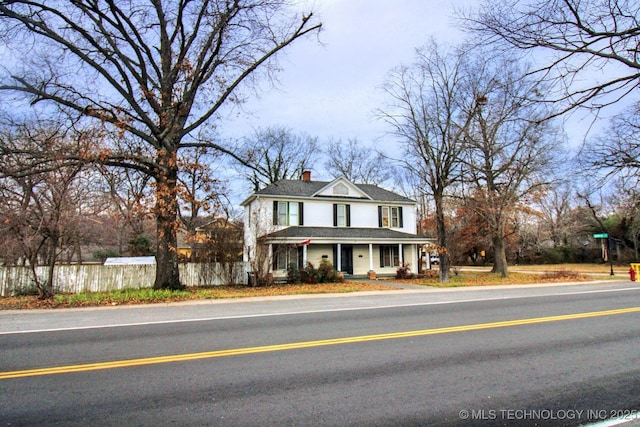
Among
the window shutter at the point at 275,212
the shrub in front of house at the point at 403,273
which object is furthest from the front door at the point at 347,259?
the window shutter at the point at 275,212

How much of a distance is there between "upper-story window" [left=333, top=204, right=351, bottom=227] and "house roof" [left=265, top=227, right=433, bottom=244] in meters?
0.40

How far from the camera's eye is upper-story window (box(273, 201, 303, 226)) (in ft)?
87.4

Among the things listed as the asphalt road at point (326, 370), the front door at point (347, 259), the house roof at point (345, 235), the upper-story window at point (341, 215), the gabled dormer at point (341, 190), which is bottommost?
the asphalt road at point (326, 370)

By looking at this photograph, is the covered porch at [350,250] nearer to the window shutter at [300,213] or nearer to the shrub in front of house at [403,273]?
the window shutter at [300,213]

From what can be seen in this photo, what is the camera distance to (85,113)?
16859 millimetres

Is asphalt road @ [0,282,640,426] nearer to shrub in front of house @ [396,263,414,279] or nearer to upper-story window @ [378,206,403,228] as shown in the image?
shrub in front of house @ [396,263,414,279]

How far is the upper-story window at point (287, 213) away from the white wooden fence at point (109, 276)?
16.1 ft

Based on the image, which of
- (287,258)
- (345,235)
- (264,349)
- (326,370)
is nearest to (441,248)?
(345,235)

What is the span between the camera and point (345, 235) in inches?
1048

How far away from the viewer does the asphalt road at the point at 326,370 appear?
13.2 ft

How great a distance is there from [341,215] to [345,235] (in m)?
2.33

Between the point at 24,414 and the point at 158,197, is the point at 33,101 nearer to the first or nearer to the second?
the point at 158,197

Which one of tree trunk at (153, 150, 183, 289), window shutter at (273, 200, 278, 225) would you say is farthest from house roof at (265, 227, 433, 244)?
tree trunk at (153, 150, 183, 289)

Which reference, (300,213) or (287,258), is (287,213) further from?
(287,258)
